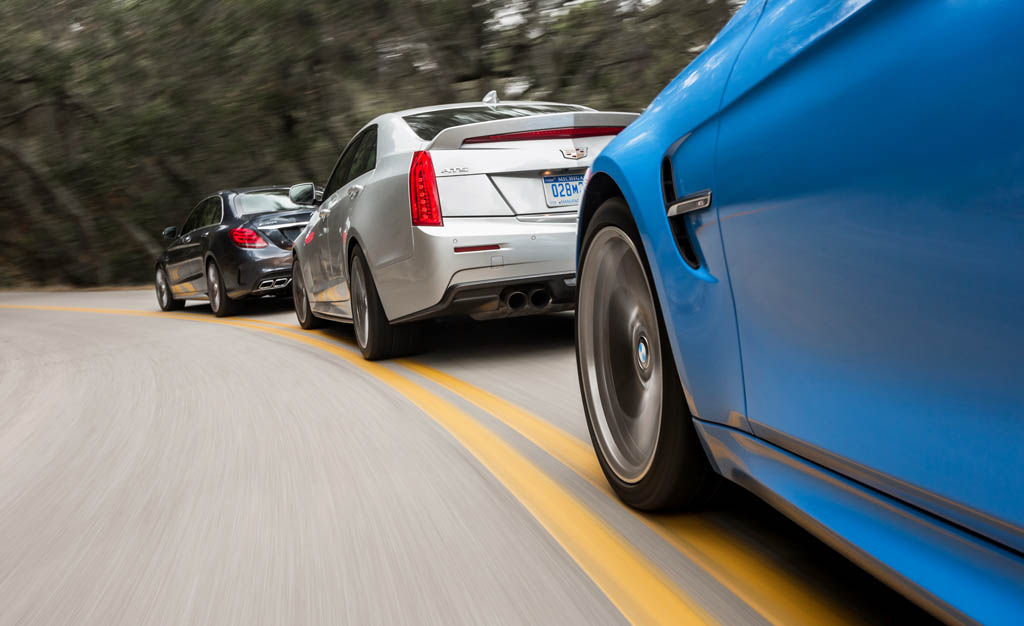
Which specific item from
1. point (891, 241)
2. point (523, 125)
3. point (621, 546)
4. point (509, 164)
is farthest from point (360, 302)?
point (891, 241)

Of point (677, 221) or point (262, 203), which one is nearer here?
point (677, 221)

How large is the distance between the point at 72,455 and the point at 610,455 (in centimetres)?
261

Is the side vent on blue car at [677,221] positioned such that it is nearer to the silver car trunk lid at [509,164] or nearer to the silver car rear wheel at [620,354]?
the silver car rear wheel at [620,354]

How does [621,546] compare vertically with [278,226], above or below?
below

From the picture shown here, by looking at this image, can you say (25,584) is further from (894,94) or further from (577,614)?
(894,94)

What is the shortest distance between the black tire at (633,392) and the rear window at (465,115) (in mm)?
2798

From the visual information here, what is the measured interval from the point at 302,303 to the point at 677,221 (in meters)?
7.02

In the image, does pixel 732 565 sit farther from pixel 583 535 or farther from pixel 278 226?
pixel 278 226

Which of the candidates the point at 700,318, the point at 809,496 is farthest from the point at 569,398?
the point at 809,496

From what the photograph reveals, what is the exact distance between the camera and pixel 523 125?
17.6 feet

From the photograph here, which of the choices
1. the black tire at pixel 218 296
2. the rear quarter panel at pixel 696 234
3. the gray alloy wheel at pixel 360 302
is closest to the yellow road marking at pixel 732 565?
the rear quarter panel at pixel 696 234

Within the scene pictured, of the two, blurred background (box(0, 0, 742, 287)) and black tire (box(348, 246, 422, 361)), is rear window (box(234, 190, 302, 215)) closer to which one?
black tire (box(348, 246, 422, 361))

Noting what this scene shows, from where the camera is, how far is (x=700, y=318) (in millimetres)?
2221

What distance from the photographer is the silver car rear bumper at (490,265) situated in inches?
211
